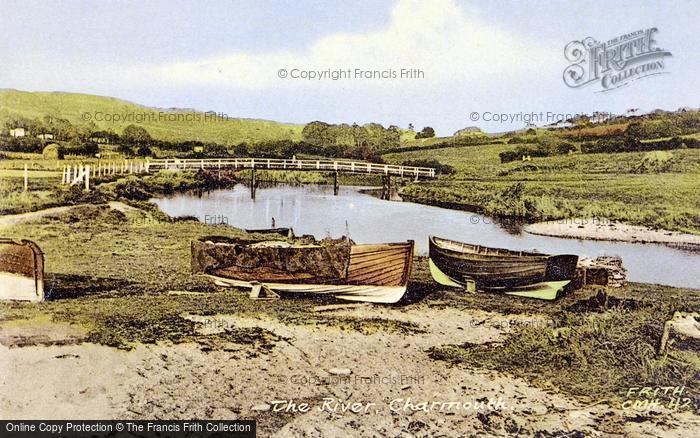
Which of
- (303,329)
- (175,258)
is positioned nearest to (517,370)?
(303,329)

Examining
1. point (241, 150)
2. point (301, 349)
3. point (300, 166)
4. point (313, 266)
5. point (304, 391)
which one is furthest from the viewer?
point (300, 166)

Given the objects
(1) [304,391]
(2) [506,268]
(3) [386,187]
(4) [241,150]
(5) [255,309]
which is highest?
(4) [241,150]

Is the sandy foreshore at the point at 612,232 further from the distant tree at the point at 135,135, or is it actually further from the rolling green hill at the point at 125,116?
the distant tree at the point at 135,135

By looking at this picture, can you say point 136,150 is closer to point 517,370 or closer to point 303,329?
point 303,329

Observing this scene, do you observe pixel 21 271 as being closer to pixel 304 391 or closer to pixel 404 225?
pixel 304 391

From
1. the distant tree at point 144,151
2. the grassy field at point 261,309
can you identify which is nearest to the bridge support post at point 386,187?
the grassy field at point 261,309

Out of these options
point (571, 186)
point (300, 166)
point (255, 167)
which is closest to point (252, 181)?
point (255, 167)
